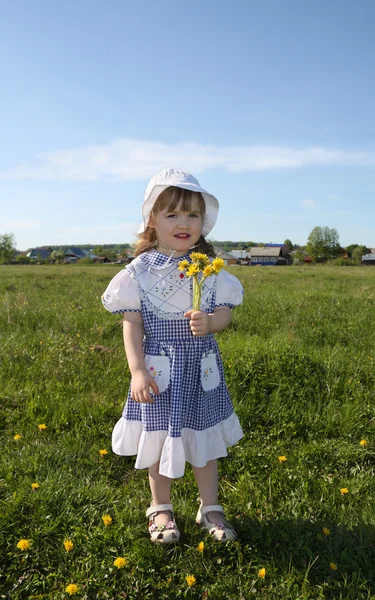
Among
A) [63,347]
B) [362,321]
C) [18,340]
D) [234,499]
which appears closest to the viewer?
[234,499]

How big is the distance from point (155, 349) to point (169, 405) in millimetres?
317

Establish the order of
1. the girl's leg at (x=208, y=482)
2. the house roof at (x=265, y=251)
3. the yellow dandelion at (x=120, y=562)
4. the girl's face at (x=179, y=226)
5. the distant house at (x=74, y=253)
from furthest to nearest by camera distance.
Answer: the distant house at (x=74, y=253), the house roof at (x=265, y=251), the girl's leg at (x=208, y=482), the girl's face at (x=179, y=226), the yellow dandelion at (x=120, y=562)

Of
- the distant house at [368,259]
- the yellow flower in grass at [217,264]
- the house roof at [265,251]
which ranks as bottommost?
the distant house at [368,259]

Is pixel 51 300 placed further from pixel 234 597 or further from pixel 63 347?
pixel 234 597

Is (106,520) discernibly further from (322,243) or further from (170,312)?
(322,243)

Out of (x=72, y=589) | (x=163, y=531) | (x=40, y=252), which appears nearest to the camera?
(x=72, y=589)

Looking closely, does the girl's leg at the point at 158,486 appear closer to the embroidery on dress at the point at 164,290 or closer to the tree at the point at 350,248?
the embroidery on dress at the point at 164,290

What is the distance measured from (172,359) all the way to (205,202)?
0.93 m

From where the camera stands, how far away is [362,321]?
6.61 meters

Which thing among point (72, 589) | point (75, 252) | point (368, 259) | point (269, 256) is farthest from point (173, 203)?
point (75, 252)

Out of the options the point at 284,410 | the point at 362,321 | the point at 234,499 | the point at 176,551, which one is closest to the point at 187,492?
the point at 234,499

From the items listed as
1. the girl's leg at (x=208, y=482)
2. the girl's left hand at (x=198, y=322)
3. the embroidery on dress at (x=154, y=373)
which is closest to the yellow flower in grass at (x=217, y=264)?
the girl's left hand at (x=198, y=322)

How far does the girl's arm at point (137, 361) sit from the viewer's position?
2.43m

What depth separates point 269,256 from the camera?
98875mm
